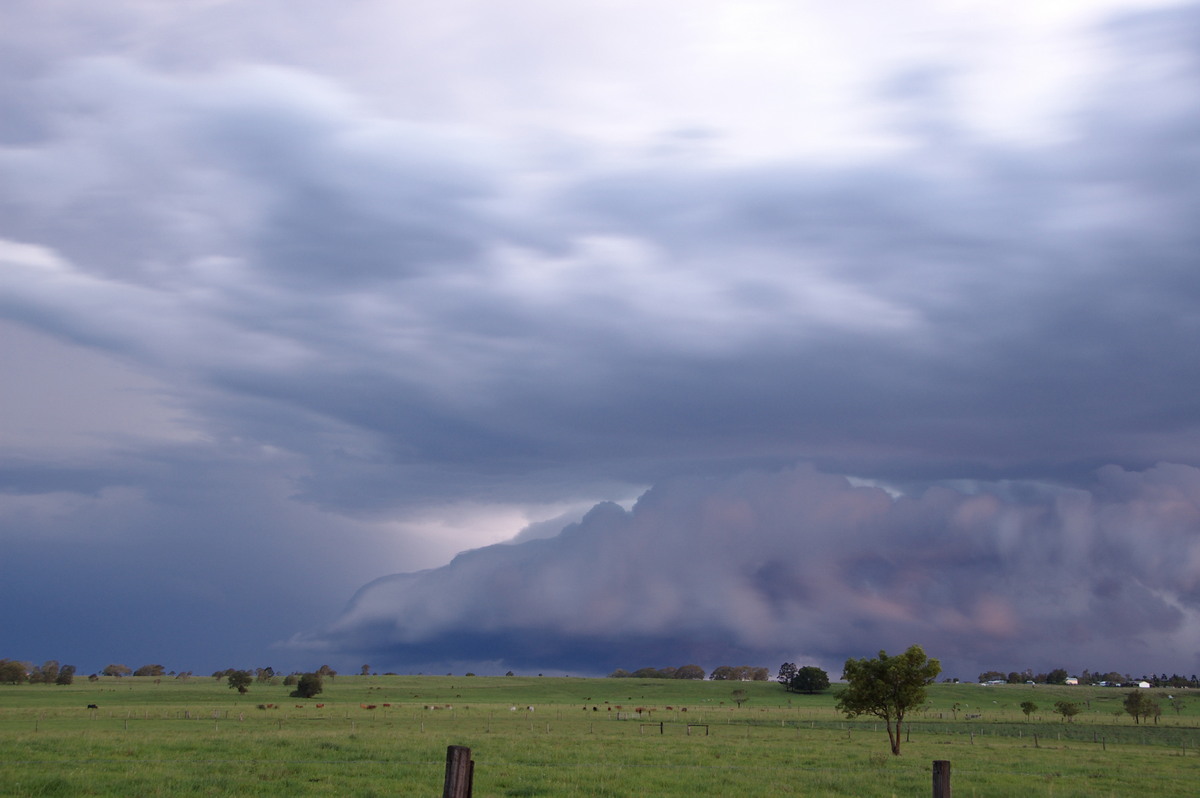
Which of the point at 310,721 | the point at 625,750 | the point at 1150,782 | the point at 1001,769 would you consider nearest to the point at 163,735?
the point at 310,721

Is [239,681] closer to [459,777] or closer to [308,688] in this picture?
[308,688]

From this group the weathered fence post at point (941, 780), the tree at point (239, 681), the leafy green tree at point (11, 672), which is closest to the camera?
the weathered fence post at point (941, 780)

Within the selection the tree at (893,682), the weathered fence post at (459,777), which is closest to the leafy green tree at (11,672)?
the tree at (893,682)

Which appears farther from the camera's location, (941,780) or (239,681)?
(239,681)

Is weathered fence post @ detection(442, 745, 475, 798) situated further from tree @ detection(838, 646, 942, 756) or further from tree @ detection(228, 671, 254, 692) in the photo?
tree @ detection(228, 671, 254, 692)

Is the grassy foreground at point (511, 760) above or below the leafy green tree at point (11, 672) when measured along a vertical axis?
above

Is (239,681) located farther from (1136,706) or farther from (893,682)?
(1136,706)

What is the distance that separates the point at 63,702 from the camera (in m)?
121

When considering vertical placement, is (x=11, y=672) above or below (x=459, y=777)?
below

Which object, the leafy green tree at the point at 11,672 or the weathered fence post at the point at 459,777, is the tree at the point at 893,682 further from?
the leafy green tree at the point at 11,672

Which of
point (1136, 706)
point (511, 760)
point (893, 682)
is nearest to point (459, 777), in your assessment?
point (511, 760)

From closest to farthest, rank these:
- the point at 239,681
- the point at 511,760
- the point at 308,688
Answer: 1. the point at 511,760
2. the point at 308,688
3. the point at 239,681

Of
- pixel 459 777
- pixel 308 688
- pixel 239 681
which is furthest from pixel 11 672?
pixel 459 777

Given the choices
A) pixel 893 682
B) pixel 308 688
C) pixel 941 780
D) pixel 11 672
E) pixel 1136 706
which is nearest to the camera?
pixel 941 780
